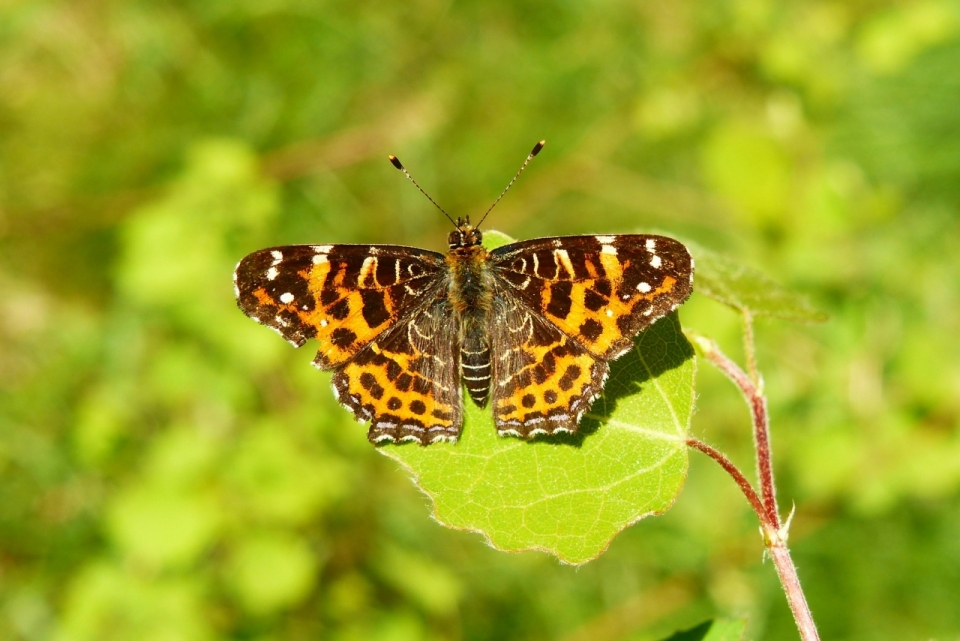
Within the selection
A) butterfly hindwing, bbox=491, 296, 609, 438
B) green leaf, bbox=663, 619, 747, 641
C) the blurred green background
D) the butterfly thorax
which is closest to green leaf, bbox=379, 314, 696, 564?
butterfly hindwing, bbox=491, 296, 609, 438

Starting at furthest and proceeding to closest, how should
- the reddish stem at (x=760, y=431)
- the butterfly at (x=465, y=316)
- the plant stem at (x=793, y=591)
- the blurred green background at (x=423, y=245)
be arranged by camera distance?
the blurred green background at (x=423, y=245)
the butterfly at (x=465, y=316)
the reddish stem at (x=760, y=431)
the plant stem at (x=793, y=591)

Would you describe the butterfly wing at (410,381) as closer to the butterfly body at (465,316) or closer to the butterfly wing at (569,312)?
the butterfly body at (465,316)

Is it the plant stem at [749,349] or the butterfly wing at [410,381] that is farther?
the butterfly wing at [410,381]

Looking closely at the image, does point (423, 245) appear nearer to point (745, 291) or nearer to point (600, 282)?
point (600, 282)

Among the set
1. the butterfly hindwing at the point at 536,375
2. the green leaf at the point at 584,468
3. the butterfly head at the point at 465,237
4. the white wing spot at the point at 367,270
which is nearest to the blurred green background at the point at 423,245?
the butterfly head at the point at 465,237

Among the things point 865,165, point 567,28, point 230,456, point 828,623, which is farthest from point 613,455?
point 567,28

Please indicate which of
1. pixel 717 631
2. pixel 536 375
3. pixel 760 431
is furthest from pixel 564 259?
pixel 717 631

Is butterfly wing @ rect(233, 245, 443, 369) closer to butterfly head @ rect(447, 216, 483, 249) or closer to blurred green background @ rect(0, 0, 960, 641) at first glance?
butterfly head @ rect(447, 216, 483, 249)

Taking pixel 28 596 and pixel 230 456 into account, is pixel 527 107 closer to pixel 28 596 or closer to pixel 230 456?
pixel 230 456
